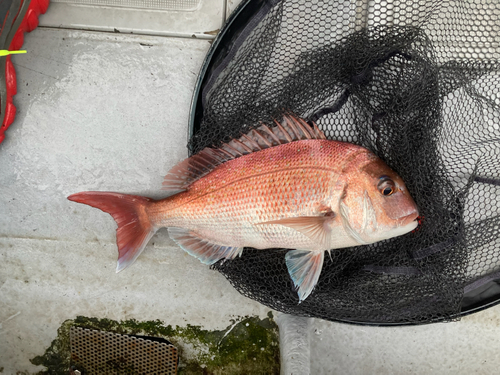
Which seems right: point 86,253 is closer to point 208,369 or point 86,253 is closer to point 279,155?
point 208,369

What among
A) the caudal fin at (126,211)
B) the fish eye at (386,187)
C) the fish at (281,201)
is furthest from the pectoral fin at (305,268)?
the caudal fin at (126,211)

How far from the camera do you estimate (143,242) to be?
1.72m

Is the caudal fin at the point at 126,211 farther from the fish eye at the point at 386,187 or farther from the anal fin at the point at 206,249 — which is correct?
the fish eye at the point at 386,187

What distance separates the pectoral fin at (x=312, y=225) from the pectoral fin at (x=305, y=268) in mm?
150

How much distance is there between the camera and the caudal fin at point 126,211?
1.68 metres

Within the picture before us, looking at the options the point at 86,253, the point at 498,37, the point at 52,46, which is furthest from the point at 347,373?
the point at 52,46

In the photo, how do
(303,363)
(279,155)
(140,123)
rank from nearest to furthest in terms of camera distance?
(279,155), (303,363), (140,123)

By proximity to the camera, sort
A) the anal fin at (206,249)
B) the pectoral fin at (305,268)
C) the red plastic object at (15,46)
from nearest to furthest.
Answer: the pectoral fin at (305,268) < the anal fin at (206,249) < the red plastic object at (15,46)

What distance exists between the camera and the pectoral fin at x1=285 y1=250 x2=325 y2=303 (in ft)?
4.90

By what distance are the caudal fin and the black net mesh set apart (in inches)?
15.2

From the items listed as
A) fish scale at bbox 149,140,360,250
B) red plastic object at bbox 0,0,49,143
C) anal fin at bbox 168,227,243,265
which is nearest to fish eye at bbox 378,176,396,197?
fish scale at bbox 149,140,360,250

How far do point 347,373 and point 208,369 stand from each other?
2.47 ft

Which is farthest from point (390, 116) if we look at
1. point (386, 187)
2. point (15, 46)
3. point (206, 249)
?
point (15, 46)

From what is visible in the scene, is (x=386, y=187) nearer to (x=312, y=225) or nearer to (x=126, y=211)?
(x=312, y=225)
